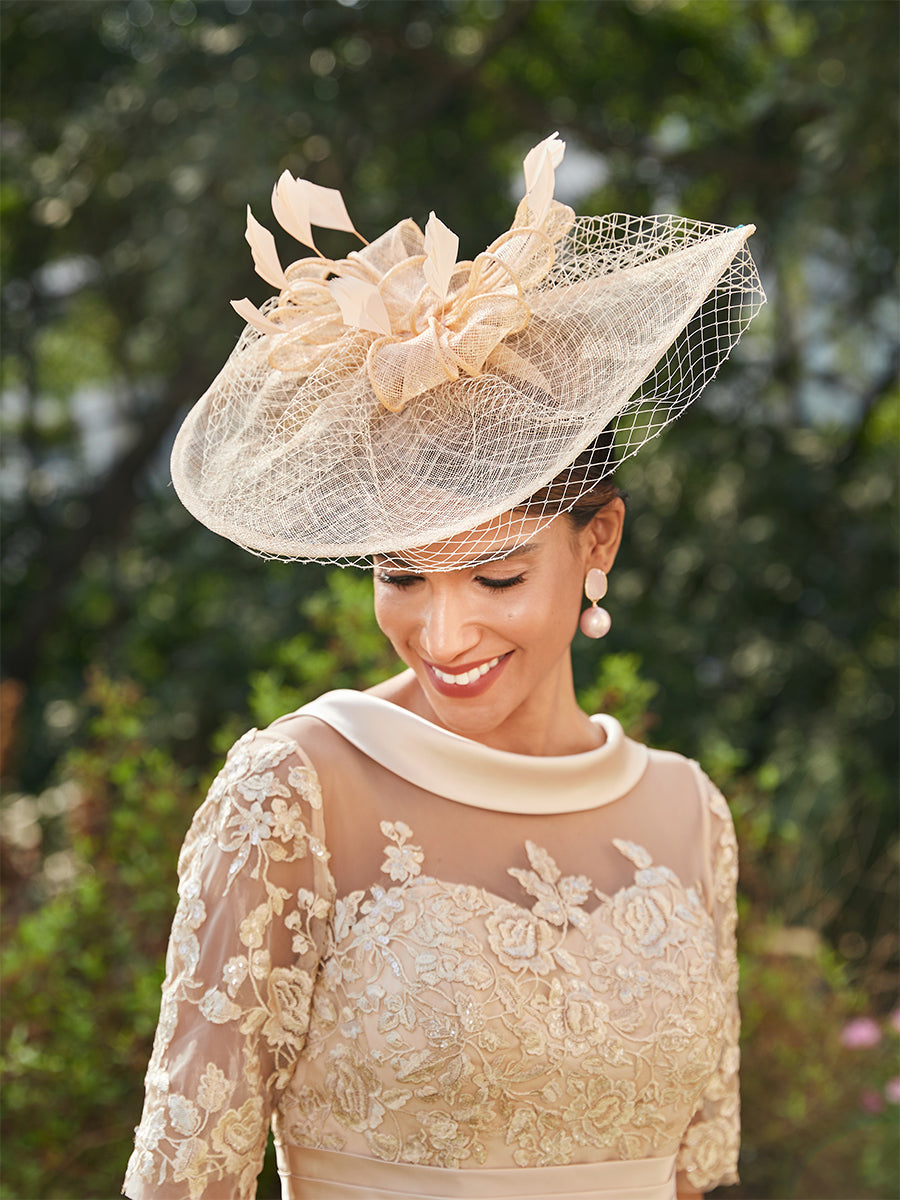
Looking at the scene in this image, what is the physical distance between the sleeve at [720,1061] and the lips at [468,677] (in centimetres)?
57

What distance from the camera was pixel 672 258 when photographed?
1.71 meters

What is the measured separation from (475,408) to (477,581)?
0.22 m

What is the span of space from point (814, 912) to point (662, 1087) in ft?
11.7

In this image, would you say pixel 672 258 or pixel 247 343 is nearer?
pixel 672 258

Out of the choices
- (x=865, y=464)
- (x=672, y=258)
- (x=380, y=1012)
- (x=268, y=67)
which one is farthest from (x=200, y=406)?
(x=865, y=464)

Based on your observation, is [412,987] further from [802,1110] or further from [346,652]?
[802,1110]

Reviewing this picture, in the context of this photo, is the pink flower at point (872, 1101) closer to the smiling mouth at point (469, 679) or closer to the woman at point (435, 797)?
the woman at point (435, 797)

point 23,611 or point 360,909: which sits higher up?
point 360,909

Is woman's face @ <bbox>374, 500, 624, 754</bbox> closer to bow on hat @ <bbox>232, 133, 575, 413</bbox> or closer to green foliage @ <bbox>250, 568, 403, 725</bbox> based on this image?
bow on hat @ <bbox>232, 133, 575, 413</bbox>

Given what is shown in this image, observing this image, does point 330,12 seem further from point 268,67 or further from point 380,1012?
point 380,1012

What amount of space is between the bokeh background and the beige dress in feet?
5.95

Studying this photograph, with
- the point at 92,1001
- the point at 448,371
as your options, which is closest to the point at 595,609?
the point at 448,371

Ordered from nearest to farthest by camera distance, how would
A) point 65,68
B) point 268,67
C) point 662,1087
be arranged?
point 662,1087
point 268,67
point 65,68

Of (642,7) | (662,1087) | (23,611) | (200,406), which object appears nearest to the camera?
(662,1087)
